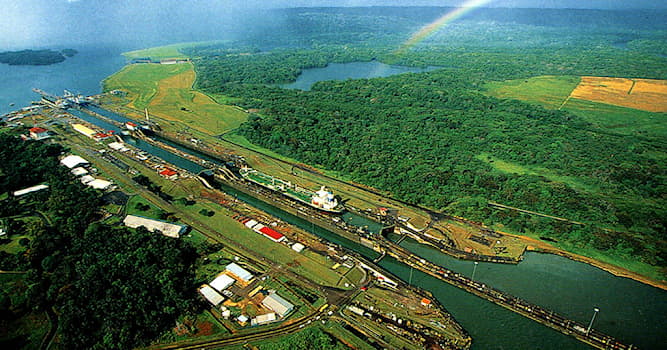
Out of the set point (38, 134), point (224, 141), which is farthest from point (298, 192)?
point (38, 134)

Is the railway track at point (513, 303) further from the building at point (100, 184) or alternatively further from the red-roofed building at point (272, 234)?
the building at point (100, 184)

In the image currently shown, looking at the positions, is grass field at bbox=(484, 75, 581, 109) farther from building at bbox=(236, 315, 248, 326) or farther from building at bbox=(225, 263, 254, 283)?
building at bbox=(236, 315, 248, 326)

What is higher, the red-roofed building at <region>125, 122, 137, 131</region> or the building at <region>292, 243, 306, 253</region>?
the red-roofed building at <region>125, 122, 137, 131</region>

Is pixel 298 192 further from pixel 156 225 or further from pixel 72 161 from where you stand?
pixel 72 161

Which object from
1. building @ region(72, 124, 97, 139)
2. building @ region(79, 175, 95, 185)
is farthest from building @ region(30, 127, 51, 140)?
building @ region(79, 175, 95, 185)

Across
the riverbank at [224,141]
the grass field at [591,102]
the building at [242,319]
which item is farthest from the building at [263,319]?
the grass field at [591,102]

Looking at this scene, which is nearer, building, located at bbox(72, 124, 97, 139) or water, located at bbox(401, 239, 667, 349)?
water, located at bbox(401, 239, 667, 349)
